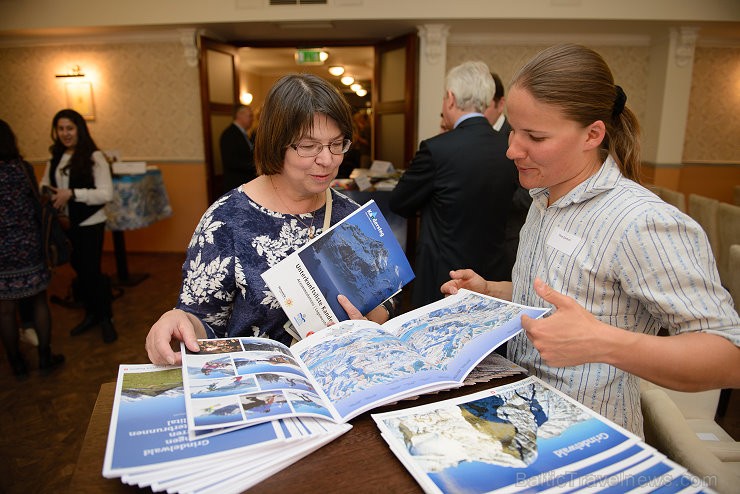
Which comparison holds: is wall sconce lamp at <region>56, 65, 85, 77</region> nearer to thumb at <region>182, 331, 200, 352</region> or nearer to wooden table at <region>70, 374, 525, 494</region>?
thumb at <region>182, 331, 200, 352</region>

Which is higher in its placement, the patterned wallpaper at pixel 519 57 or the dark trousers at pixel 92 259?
the patterned wallpaper at pixel 519 57

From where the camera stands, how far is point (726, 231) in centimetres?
363

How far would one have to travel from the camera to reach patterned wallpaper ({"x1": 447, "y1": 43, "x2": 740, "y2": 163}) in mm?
6211

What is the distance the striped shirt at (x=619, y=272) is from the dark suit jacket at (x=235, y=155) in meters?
4.89

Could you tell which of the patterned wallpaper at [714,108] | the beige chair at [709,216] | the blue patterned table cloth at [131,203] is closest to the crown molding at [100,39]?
the blue patterned table cloth at [131,203]

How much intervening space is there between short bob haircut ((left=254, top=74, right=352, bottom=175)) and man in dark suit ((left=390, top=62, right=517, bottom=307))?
1236 mm

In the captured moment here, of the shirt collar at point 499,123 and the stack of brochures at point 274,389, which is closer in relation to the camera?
the stack of brochures at point 274,389

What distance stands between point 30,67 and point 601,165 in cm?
765

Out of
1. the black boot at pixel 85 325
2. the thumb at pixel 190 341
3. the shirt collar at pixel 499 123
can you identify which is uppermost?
the shirt collar at pixel 499 123

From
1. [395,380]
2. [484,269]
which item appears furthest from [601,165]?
[484,269]

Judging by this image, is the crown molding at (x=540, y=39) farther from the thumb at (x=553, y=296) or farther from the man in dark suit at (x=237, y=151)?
the thumb at (x=553, y=296)

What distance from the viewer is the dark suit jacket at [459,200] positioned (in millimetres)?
2438

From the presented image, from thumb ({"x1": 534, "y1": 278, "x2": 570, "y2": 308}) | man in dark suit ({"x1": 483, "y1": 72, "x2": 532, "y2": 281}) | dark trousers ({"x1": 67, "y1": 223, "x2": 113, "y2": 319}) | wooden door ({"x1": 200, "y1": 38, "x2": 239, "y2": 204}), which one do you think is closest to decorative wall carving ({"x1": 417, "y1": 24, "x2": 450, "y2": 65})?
wooden door ({"x1": 200, "y1": 38, "x2": 239, "y2": 204})

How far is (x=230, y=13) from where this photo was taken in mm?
5441
